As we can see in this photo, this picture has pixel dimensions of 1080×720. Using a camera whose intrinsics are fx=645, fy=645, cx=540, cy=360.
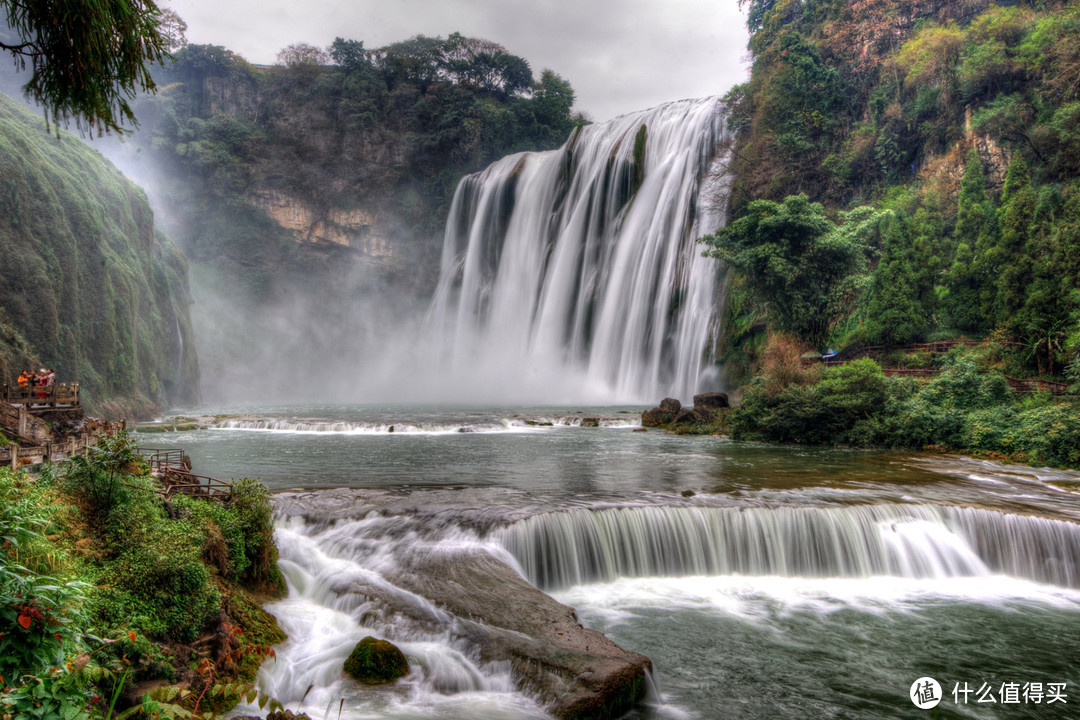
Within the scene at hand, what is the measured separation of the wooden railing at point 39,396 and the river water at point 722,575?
361 cm

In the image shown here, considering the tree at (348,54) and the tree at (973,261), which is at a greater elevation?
the tree at (348,54)

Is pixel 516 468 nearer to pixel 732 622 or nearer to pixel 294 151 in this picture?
pixel 732 622

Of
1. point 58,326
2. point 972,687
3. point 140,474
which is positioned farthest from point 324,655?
point 58,326

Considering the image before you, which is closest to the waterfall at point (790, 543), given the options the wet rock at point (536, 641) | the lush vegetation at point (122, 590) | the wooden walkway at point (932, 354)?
the wet rock at point (536, 641)

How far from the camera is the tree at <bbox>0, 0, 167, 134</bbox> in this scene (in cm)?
483

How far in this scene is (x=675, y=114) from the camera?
39719 mm

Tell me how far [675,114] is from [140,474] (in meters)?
38.3

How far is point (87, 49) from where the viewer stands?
496 cm

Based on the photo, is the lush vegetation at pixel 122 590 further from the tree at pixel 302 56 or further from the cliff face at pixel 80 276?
the tree at pixel 302 56

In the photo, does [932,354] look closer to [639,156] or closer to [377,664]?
[377,664]

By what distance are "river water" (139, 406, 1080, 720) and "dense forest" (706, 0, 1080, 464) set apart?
4.40m

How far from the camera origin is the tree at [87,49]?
15.9 ft

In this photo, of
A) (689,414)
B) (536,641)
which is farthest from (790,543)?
(689,414)

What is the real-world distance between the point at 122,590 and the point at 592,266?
36342 mm
